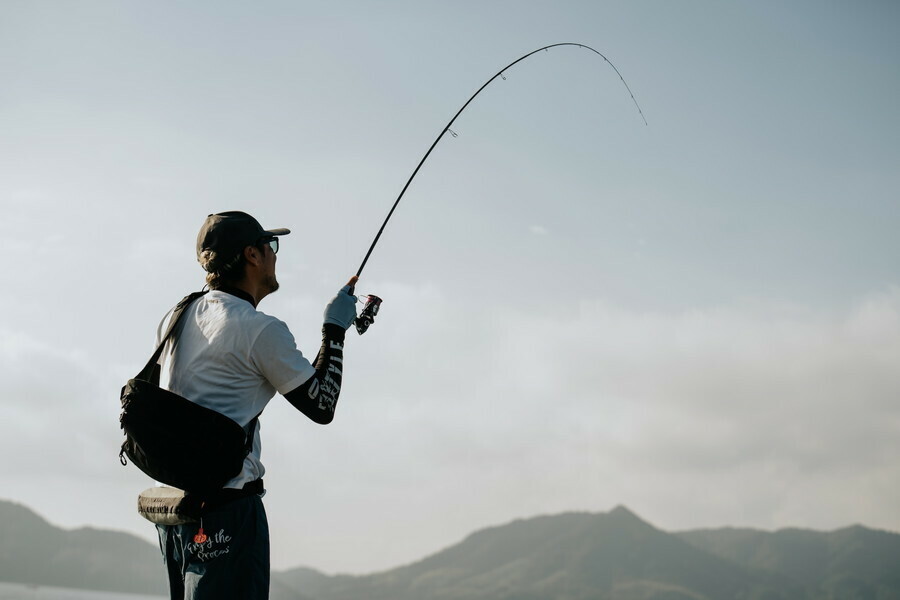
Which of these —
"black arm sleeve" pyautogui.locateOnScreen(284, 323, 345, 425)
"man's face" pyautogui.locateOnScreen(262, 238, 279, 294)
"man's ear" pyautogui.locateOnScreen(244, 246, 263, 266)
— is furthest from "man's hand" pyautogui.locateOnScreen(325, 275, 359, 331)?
"man's ear" pyautogui.locateOnScreen(244, 246, 263, 266)

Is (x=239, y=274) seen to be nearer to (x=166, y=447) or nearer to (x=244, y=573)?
(x=166, y=447)

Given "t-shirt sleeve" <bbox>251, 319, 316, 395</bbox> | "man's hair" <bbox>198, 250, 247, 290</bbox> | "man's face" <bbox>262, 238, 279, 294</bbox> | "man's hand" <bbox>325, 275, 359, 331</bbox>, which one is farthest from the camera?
"man's hand" <bbox>325, 275, 359, 331</bbox>

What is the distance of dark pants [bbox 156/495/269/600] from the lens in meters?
3.15

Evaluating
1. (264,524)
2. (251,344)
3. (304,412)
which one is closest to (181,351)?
(251,344)

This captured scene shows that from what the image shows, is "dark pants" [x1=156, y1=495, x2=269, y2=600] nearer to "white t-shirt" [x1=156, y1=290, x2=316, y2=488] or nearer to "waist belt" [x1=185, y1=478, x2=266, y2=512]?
"waist belt" [x1=185, y1=478, x2=266, y2=512]

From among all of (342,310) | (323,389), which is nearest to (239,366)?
(323,389)

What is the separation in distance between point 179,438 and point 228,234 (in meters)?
0.99

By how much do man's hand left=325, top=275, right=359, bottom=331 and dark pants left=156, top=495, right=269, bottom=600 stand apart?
1.02 m

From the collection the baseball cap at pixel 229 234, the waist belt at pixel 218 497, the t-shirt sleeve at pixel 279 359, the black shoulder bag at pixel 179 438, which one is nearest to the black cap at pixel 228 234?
the baseball cap at pixel 229 234

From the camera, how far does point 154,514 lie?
3363mm

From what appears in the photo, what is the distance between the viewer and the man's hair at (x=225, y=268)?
360 centimetres

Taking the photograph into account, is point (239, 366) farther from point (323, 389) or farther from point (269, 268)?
point (269, 268)

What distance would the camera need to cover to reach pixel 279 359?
10.7ft

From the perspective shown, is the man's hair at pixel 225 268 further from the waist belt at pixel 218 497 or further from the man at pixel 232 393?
the waist belt at pixel 218 497
